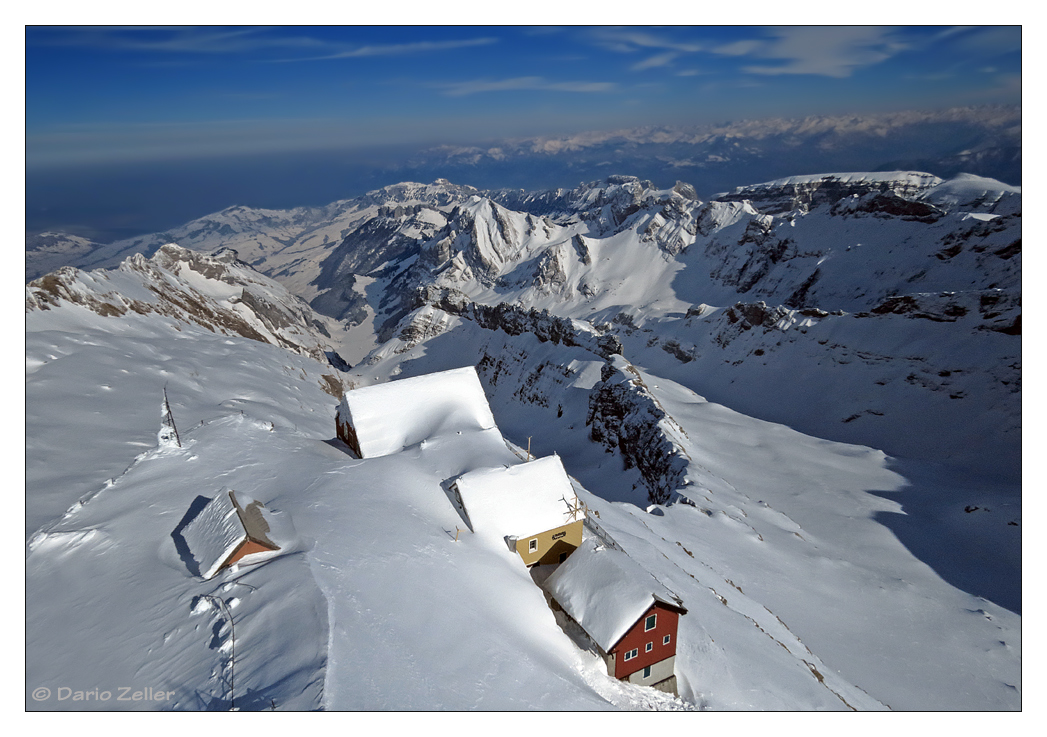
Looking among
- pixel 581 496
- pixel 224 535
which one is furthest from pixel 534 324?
pixel 224 535

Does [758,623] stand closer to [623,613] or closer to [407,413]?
[623,613]

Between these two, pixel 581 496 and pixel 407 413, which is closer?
pixel 407 413

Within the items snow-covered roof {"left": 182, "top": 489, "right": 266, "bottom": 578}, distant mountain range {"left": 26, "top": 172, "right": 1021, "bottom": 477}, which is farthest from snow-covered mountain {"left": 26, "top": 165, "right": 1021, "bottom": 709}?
snow-covered roof {"left": 182, "top": 489, "right": 266, "bottom": 578}

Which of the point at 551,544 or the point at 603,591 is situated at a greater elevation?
the point at 551,544

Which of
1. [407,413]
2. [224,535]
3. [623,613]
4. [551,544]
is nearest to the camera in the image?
[224,535]

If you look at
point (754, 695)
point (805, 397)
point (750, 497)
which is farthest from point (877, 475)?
point (754, 695)

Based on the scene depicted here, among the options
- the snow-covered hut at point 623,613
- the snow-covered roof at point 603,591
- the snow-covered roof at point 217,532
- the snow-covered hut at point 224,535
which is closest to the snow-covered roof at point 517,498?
the snow-covered roof at point 603,591

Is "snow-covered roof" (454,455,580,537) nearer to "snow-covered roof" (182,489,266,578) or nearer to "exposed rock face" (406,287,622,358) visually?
"snow-covered roof" (182,489,266,578)
